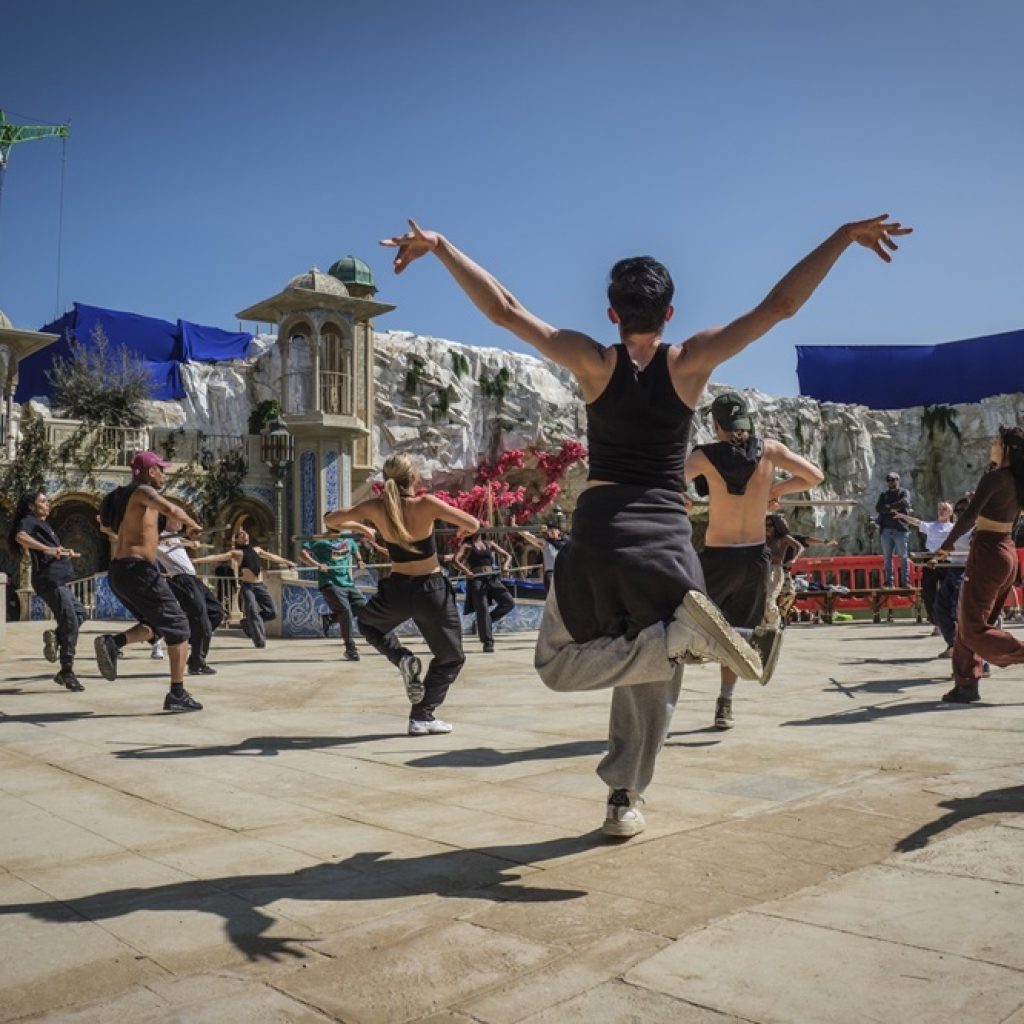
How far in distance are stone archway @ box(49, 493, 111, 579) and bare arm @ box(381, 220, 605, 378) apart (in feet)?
81.9

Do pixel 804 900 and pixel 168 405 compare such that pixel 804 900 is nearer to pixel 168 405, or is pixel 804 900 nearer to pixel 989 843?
pixel 989 843

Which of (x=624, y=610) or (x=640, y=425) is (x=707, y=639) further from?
(x=640, y=425)

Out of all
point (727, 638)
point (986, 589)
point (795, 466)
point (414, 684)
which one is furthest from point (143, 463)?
point (727, 638)

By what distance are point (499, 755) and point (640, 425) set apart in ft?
8.23

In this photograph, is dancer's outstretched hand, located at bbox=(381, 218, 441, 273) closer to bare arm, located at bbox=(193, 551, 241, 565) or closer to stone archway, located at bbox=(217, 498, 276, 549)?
bare arm, located at bbox=(193, 551, 241, 565)

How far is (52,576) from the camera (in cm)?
926

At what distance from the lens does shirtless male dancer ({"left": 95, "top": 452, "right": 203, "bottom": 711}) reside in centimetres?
734

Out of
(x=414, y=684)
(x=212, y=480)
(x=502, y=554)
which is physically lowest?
(x=414, y=684)

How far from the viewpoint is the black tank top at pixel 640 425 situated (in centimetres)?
335

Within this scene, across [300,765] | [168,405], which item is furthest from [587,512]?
[168,405]

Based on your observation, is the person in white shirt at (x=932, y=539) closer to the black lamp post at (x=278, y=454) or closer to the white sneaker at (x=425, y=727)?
the white sneaker at (x=425, y=727)

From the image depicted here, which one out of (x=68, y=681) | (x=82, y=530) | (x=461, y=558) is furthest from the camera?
(x=82, y=530)

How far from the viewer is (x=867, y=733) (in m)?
5.67

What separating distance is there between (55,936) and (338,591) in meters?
9.87
